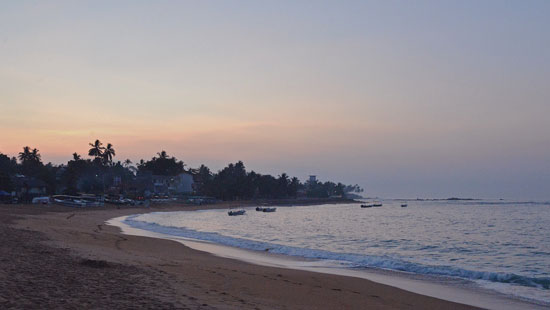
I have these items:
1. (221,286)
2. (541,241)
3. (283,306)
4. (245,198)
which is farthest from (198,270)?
(245,198)

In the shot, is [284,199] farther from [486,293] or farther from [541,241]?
[486,293]

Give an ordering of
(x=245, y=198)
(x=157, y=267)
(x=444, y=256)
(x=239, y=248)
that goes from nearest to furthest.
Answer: (x=157, y=267), (x=444, y=256), (x=239, y=248), (x=245, y=198)

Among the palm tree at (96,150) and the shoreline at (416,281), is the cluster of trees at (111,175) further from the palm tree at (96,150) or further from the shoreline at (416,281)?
the shoreline at (416,281)

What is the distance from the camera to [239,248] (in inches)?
1192

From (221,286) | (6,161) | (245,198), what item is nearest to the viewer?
(221,286)

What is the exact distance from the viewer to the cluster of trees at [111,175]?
104m

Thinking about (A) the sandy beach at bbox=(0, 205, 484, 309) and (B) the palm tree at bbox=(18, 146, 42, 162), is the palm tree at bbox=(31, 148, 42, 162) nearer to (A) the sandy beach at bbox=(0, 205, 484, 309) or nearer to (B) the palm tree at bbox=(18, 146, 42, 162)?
(B) the palm tree at bbox=(18, 146, 42, 162)

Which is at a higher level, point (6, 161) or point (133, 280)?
point (6, 161)

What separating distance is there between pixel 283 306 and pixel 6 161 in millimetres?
115421

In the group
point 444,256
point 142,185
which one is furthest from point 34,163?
point 444,256

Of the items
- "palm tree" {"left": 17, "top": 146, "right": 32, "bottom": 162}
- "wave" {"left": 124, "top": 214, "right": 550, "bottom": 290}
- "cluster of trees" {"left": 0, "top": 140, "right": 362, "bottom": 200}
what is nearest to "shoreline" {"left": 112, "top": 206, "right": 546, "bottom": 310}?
"wave" {"left": 124, "top": 214, "right": 550, "bottom": 290}

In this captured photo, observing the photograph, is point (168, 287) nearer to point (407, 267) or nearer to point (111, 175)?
point (407, 267)

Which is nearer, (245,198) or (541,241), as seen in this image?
(541,241)

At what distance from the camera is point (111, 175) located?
12231cm
